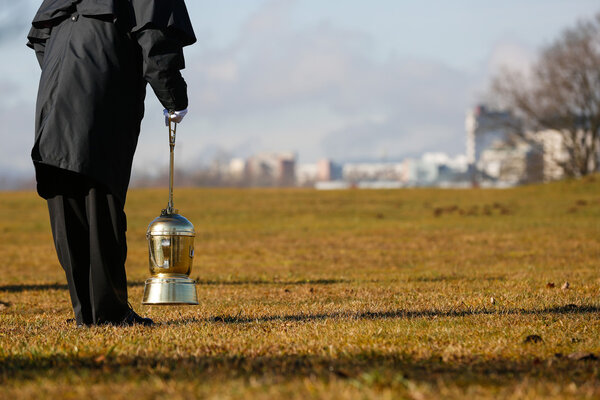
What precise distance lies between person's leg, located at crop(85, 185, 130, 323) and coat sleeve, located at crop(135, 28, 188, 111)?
79 cm

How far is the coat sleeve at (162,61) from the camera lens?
5.32 meters

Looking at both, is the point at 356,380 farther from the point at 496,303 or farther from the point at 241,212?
the point at 241,212

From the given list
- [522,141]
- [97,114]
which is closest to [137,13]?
[97,114]

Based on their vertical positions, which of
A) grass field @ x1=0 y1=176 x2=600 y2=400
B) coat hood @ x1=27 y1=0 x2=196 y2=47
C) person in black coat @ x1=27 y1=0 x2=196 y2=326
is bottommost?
grass field @ x1=0 y1=176 x2=600 y2=400

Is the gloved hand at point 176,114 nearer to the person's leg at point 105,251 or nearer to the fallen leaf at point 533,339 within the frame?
the person's leg at point 105,251

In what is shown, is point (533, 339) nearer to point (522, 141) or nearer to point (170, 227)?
point (170, 227)

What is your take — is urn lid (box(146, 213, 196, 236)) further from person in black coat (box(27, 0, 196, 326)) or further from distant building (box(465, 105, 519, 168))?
distant building (box(465, 105, 519, 168))

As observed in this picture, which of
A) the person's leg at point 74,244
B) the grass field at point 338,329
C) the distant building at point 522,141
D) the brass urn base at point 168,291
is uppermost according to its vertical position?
the distant building at point 522,141

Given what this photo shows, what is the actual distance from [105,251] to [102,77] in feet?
3.82

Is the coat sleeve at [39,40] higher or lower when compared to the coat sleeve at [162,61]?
higher

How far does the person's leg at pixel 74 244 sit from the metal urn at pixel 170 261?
0.47 meters

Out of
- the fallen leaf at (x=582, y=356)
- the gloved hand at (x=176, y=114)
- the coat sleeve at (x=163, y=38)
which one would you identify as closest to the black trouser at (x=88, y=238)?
the gloved hand at (x=176, y=114)

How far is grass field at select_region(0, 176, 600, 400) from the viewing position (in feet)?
11.4

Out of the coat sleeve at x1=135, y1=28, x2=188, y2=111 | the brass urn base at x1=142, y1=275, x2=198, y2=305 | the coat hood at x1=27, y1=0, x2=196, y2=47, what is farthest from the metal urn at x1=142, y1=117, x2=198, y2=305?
the coat hood at x1=27, y1=0, x2=196, y2=47
